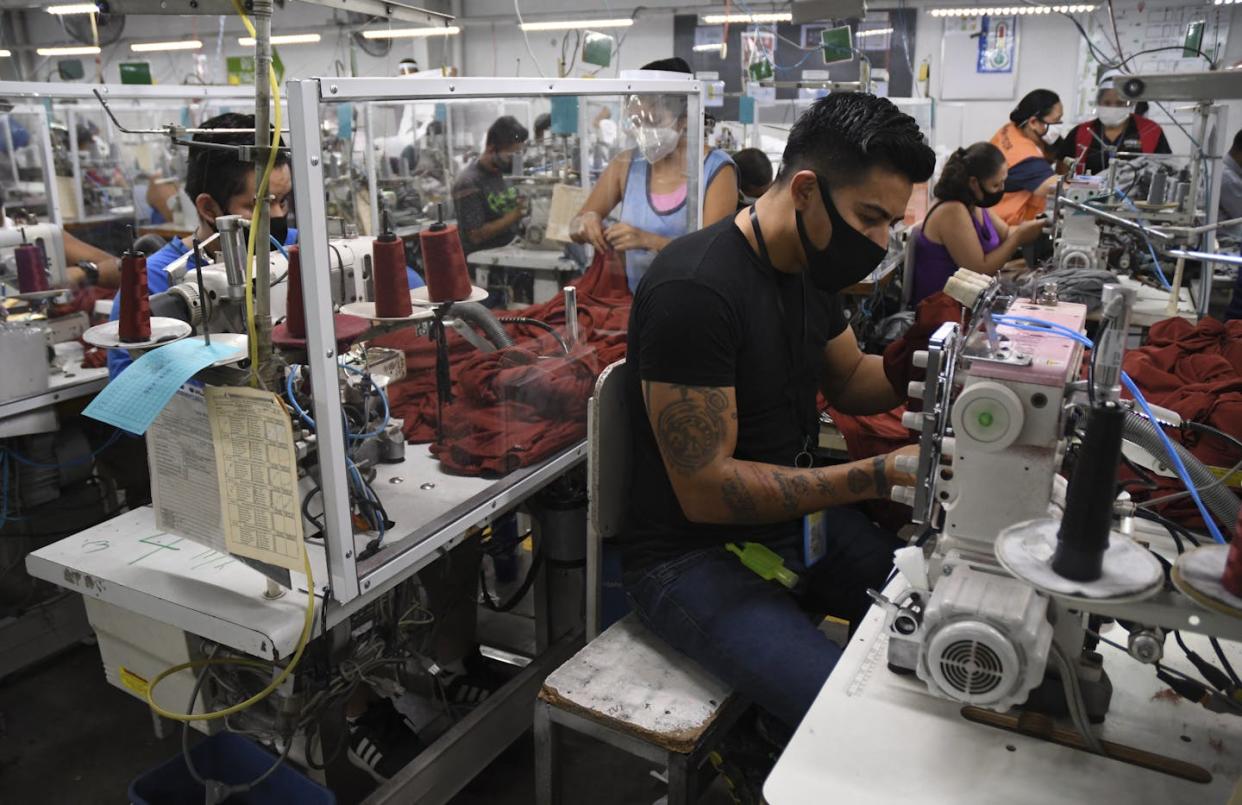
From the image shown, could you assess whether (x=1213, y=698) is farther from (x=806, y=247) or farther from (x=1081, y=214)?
(x=1081, y=214)

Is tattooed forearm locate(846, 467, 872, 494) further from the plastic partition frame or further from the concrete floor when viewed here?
the concrete floor

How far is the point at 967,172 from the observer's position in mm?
3711

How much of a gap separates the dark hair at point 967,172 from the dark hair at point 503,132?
188cm

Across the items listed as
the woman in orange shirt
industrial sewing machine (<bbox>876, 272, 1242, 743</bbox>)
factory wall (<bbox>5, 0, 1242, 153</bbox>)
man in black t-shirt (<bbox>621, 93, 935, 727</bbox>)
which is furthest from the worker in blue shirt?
factory wall (<bbox>5, 0, 1242, 153</bbox>)

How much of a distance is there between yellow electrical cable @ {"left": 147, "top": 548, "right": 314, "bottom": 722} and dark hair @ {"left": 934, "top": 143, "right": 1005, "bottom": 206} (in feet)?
10.2

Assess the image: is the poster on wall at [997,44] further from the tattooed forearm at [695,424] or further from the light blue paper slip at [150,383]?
the light blue paper slip at [150,383]

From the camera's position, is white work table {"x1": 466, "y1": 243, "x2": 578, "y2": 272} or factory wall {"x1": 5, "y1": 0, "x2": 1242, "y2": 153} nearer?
white work table {"x1": 466, "y1": 243, "x2": 578, "y2": 272}

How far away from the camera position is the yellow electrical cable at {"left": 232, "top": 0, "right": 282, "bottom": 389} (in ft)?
4.19

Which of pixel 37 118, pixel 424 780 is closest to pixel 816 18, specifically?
pixel 424 780

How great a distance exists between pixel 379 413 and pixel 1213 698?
1.41m

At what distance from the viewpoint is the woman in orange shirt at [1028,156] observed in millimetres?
5312

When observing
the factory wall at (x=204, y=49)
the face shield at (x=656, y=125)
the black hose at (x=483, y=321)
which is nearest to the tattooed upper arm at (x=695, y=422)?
the black hose at (x=483, y=321)

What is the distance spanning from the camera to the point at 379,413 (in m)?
1.82

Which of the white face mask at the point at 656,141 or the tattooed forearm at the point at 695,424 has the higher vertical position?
the white face mask at the point at 656,141
